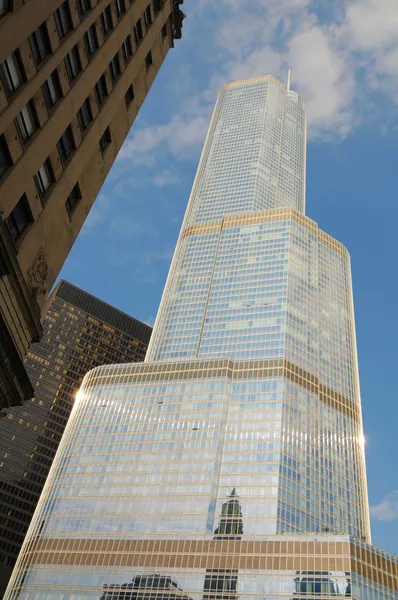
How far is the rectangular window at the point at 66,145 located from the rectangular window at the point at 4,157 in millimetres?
6254

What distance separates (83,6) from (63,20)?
9.92 feet

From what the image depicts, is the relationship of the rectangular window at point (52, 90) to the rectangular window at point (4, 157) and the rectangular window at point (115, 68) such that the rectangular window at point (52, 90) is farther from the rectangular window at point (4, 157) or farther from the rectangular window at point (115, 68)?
the rectangular window at point (115, 68)

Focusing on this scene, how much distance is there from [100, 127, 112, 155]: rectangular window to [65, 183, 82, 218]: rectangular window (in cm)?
474

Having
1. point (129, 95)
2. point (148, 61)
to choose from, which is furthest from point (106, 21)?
point (148, 61)

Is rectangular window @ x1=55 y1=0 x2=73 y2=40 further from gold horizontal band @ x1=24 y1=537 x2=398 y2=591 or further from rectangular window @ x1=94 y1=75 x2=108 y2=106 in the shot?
gold horizontal band @ x1=24 y1=537 x2=398 y2=591

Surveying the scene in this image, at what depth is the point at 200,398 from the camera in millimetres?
141875

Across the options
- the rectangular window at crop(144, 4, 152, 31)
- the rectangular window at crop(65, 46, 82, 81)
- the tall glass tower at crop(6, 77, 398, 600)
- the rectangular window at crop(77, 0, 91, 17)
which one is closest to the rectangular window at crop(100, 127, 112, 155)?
the rectangular window at crop(65, 46, 82, 81)

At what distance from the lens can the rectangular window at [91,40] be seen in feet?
114

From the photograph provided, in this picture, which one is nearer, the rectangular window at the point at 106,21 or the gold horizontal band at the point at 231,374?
the rectangular window at the point at 106,21

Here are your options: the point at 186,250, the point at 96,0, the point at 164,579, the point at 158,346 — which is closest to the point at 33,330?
the point at 96,0

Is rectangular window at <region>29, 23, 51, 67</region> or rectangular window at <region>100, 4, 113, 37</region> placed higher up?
rectangular window at <region>100, 4, 113, 37</region>

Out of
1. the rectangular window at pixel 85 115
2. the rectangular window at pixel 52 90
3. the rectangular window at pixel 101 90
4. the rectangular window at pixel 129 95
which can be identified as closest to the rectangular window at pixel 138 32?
the rectangular window at pixel 129 95

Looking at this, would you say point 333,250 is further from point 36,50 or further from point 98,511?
point 36,50

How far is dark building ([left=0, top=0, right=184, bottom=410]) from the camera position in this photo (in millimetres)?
26625
